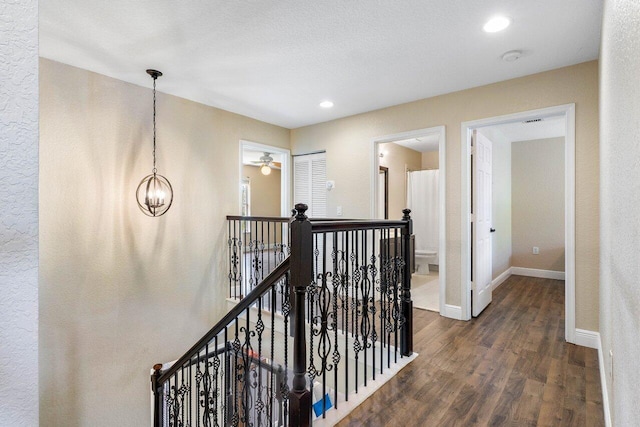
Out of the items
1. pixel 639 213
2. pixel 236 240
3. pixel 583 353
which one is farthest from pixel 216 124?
pixel 583 353

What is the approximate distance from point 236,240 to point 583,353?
383cm

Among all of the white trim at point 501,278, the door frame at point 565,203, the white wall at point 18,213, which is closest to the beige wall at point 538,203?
the white trim at point 501,278

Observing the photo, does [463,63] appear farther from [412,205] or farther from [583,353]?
[412,205]

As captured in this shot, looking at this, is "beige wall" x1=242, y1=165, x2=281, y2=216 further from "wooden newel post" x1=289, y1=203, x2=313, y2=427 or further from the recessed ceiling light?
"wooden newel post" x1=289, y1=203, x2=313, y2=427

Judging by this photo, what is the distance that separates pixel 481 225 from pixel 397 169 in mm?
2832

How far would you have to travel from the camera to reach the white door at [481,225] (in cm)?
351

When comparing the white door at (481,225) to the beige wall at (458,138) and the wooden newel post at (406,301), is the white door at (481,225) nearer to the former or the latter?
the beige wall at (458,138)

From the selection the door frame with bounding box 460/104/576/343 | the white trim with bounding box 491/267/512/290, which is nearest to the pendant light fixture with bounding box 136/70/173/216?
the door frame with bounding box 460/104/576/343

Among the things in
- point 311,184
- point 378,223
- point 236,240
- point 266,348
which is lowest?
point 266,348

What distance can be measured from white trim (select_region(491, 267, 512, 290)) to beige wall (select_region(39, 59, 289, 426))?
414cm

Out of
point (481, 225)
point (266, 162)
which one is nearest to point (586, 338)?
point (481, 225)

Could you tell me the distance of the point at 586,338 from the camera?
8.97 feet

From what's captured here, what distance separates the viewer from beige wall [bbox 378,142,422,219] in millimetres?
6047

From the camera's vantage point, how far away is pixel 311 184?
498 cm
